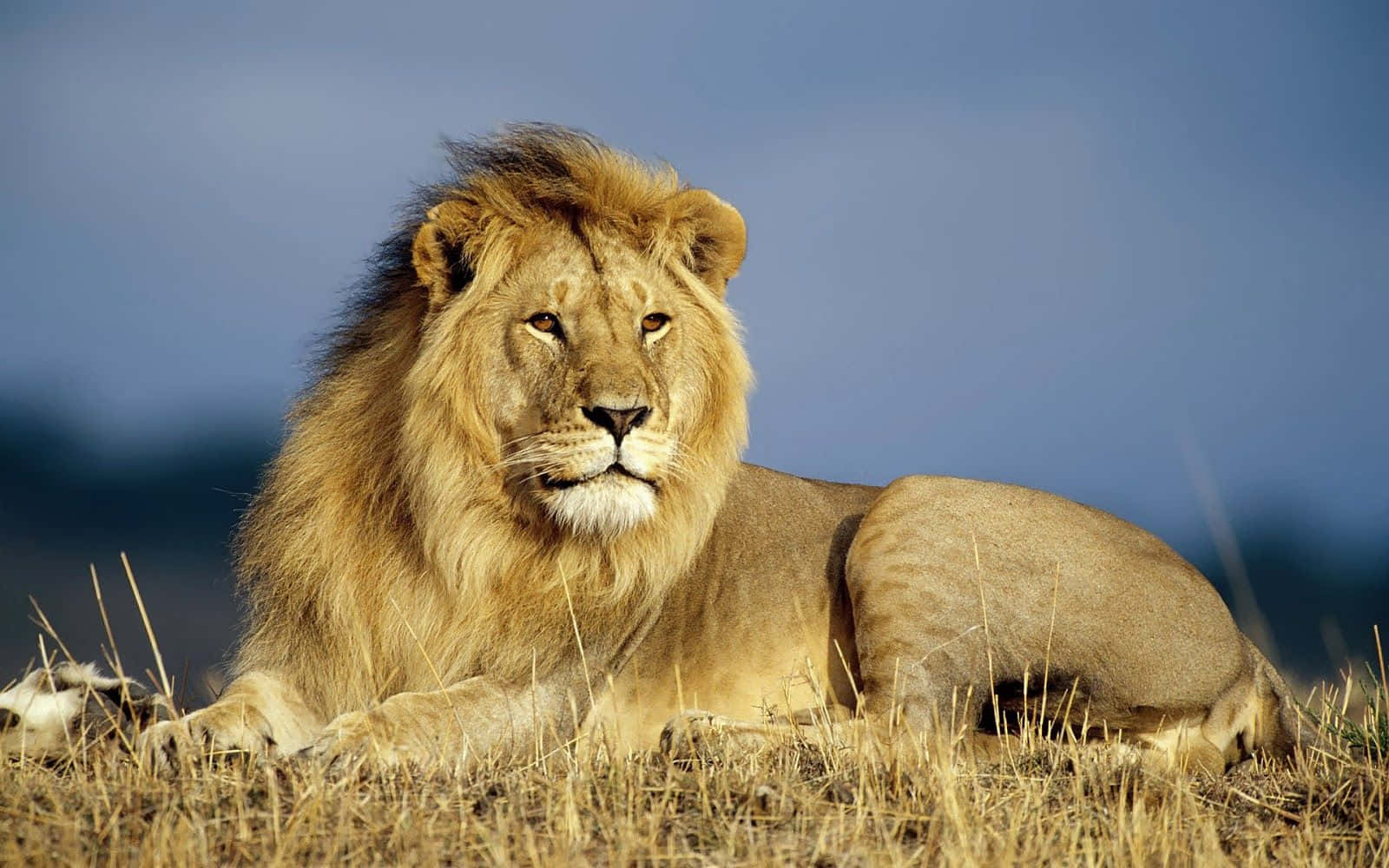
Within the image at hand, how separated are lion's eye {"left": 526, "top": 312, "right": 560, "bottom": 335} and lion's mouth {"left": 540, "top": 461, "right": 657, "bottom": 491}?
54 centimetres

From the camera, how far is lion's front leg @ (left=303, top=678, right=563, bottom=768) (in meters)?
4.59

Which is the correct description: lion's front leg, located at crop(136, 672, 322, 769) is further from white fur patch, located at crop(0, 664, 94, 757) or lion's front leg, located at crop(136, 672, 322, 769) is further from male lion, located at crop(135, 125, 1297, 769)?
white fur patch, located at crop(0, 664, 94, 757)

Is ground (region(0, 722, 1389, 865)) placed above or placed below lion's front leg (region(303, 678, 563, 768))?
above

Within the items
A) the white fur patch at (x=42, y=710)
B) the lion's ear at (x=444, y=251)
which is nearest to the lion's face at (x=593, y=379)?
the lion's ear at (x=444, y=251)

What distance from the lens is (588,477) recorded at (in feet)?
16.6

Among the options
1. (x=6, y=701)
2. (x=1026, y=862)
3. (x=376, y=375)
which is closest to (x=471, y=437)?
(x=376, y=375)

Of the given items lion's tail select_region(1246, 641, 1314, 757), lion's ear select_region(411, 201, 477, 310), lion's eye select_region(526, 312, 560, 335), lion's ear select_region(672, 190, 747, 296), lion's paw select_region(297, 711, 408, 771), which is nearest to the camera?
lion's paw select_region(297, 711, 408, 771)

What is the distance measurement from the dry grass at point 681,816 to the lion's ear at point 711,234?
209 cm

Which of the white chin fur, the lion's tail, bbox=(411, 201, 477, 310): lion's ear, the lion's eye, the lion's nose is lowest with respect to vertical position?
the lion's tail

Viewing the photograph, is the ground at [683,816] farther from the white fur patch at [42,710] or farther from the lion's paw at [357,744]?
the white fur patch at [42,710]

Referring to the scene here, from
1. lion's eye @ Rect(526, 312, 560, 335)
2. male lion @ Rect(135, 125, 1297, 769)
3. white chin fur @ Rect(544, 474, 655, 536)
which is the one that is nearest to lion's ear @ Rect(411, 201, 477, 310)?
male lion @ Rect(135, 125, 1297, 769)

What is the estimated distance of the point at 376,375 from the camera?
5.75m

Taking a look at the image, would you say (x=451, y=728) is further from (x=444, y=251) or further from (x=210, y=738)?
(x=444, y=251)

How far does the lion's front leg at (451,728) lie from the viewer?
459cm
